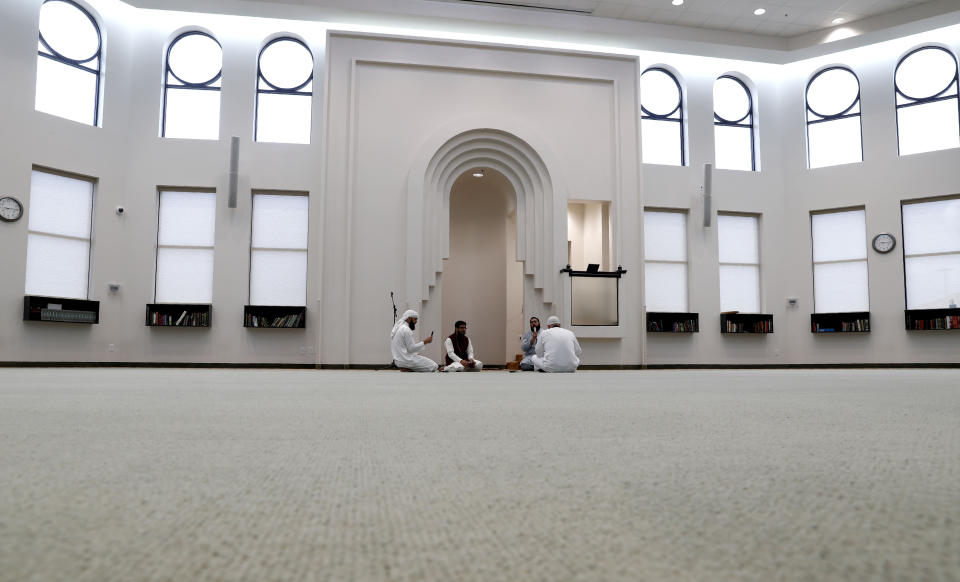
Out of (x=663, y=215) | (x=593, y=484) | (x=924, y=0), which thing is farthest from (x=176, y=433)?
(x=924, y=0)

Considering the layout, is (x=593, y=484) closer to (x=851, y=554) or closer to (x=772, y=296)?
(x=851, y=554)

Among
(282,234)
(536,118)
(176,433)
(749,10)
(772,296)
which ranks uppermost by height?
(749,10)

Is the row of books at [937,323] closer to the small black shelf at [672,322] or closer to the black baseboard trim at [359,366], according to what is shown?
the black baseboard trim at [359,366]

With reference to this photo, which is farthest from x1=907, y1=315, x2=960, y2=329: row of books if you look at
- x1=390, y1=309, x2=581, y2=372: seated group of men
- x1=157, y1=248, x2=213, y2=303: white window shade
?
x1=157, y1=248, x2=213, y2=303: white window shade

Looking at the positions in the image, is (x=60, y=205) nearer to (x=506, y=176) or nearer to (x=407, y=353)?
(x=407, y=353)

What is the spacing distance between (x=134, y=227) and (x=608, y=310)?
8.74 metres

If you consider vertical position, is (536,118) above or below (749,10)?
below

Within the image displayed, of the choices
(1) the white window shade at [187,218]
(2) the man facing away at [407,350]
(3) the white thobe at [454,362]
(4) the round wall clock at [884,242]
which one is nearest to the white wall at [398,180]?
(4) the round wall clock at [884,242]

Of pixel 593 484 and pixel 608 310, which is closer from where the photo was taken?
pixel 593 484

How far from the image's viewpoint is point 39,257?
11492 millimetres

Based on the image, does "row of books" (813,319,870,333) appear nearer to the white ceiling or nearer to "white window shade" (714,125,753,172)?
"white window shade" (714,125,753,172)

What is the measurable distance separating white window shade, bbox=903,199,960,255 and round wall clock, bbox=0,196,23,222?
16.0 meters

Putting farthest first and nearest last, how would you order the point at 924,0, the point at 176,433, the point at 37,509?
the point at 924,0 < the point at 176,433 < the point at 37,509

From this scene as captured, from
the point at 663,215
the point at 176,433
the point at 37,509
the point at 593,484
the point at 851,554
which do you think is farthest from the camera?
the point at 663,215
